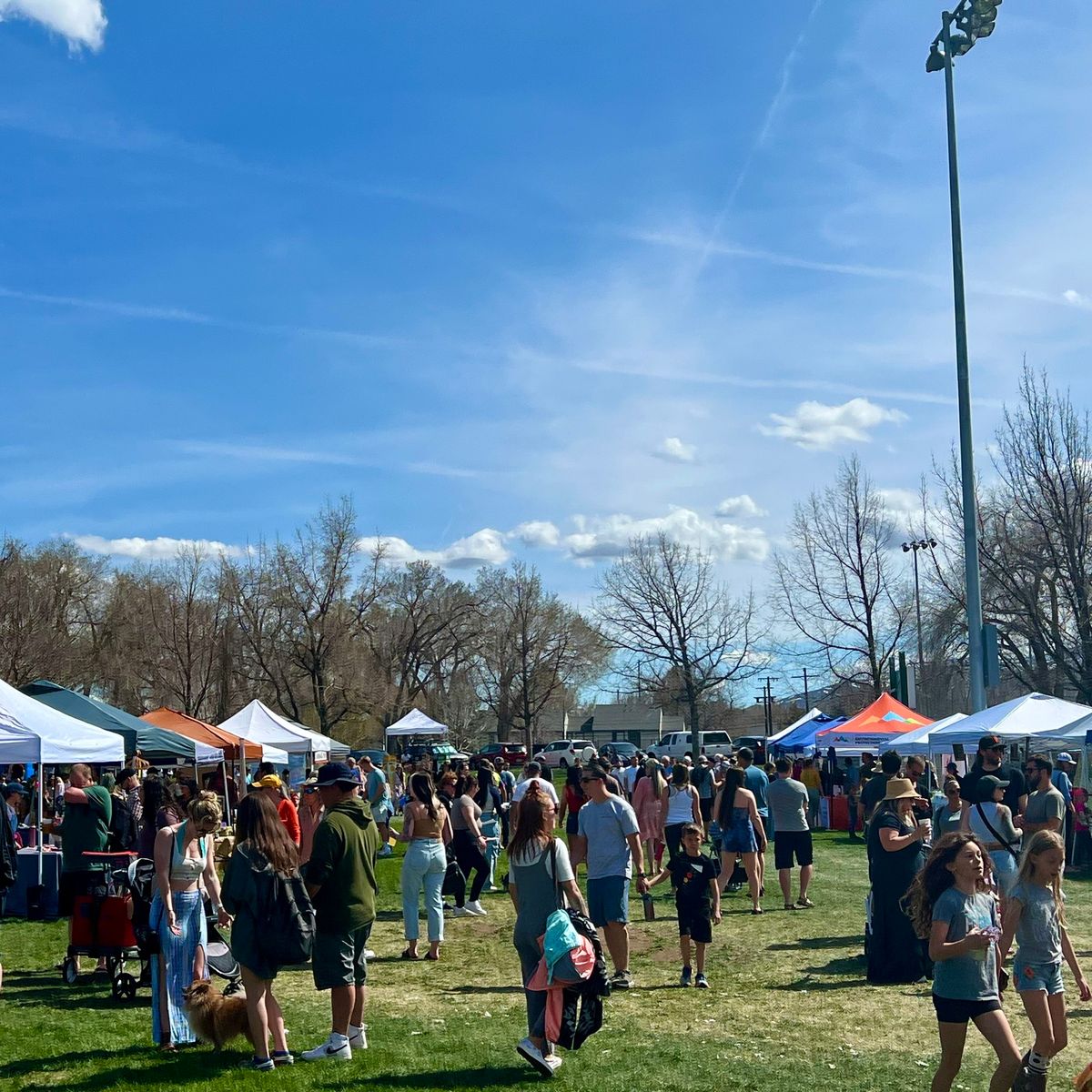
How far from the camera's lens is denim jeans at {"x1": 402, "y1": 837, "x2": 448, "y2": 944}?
10923 mm

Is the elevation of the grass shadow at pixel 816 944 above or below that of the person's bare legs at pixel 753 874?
below

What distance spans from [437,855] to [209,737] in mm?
12595

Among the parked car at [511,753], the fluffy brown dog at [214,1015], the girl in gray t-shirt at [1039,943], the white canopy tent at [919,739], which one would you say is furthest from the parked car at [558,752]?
the girl in gray t-shirt at [1039,943]

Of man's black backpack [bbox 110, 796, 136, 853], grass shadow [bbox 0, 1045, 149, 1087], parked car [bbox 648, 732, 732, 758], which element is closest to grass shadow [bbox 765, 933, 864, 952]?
grass shadow [bbox 0, 1045, 149, 1087]

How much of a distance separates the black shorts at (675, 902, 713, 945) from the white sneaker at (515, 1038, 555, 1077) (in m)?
2.83

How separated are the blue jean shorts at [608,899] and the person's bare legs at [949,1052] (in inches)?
148

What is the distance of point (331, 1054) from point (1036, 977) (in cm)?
405

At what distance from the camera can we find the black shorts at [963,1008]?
5.13 m

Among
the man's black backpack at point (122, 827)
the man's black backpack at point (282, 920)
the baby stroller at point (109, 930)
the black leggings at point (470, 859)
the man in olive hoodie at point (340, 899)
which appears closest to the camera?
the man's black backpack at point (282, 920)

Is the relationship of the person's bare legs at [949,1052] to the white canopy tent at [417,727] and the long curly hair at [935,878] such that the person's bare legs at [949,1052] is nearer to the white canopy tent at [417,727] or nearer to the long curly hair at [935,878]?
the long curly hair at [935,878]

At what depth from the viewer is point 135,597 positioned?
2191 inches

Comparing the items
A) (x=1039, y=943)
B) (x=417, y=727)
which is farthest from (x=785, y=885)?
(x=417, y=727)

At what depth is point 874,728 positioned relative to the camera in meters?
23.8

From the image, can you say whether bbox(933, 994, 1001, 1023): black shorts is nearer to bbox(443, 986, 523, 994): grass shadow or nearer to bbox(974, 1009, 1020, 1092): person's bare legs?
bbox(974, 1009, 1020, 1092): person's bare legs
